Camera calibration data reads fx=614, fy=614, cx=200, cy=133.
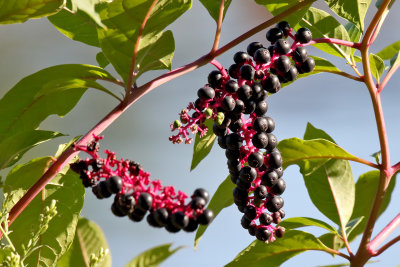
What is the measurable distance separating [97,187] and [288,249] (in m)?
0.66

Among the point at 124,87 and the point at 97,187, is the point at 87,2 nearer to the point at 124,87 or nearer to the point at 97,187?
the point at 124,87

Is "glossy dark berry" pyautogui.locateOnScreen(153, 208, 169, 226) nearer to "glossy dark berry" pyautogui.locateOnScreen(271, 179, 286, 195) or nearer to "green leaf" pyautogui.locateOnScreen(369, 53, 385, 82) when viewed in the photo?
"glossy dark berry" pyautogui.locateOnScreen(271, 179, 286, 195)

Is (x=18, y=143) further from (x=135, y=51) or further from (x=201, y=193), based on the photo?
(x=201, y=193)

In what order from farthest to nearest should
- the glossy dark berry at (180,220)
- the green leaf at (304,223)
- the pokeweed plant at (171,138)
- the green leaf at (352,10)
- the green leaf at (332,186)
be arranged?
1. the green leaf at (332,186)
2. the green leaf at (304,223)
3. the green leaf at (352,10)
4. the pokeweed plant at (171,138)
5. the glossy dark berry at (180,220)

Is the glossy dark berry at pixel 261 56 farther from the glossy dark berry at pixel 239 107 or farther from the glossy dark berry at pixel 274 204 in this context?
the glossy dark berry at pixel 274 204

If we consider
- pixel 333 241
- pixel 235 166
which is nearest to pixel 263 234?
pixel 235 166

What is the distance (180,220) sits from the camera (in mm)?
835

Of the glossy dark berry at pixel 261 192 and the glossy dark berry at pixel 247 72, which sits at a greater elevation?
the glossy dark berry at pixel 247 72

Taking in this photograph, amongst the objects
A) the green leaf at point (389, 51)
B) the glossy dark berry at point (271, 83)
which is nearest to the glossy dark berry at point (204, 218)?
the glossy dark berry at point (271, 83)

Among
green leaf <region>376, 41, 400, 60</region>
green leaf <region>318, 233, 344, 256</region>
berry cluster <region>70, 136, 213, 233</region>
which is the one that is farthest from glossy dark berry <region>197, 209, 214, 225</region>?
green leaf <region>376, 41, 400, 60</region>

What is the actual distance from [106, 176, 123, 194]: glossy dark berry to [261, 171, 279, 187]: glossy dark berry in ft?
1.01

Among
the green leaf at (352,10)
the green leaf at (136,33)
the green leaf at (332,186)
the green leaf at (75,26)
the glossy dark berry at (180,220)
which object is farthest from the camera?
the green leaf at (332,186)

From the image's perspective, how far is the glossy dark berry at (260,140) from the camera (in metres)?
1.06

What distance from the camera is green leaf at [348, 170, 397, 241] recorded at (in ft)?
5.62
